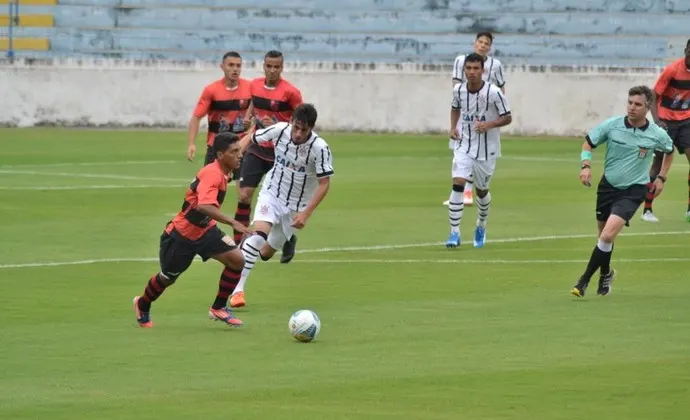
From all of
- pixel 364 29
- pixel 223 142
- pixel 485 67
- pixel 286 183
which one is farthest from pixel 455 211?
pixel 364 29

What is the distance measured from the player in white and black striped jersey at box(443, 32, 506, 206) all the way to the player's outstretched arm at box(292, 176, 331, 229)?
825 centimetres

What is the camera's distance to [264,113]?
1789 centimetres

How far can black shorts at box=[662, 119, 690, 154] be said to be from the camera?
70.0 ft

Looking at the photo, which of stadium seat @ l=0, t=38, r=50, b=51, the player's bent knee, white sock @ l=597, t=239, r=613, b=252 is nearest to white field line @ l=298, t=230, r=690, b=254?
white sock @ l=597, t=239, r=613, b=252

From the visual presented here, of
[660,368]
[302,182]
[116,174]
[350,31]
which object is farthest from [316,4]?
[660,368]

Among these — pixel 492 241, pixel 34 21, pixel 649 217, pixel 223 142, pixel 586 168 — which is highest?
pixel 223 142

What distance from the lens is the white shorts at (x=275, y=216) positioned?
13.8 m

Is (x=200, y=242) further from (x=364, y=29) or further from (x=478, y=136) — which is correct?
(x=364, y=29)

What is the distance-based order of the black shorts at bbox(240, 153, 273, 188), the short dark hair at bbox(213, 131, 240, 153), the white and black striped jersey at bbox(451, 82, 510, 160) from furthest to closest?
1. the white and black striped jersey at bbox(451, 82, 510, 160)
2. the black shorts at bbox(240, 153, 273, 188)
3. the short dark hair at bbox(213, 131, 240, 153)

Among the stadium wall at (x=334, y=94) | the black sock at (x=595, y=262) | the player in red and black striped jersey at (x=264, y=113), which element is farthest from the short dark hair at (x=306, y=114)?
the stadium wall at (x=334, y=94)

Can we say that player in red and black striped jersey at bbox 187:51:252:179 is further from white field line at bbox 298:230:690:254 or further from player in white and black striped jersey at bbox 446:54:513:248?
player in white and black striped jersey at bbox 446:54:513:248

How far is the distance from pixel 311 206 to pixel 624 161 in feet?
9.13

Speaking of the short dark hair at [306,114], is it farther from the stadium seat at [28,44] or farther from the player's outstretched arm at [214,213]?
the stadium seat at [28,44]

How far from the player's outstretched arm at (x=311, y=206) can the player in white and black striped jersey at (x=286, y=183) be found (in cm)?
1
